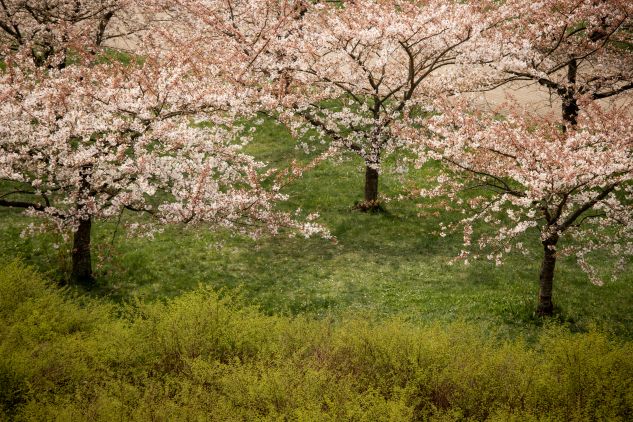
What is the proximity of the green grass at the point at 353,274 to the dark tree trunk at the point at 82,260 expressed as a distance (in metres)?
0.33

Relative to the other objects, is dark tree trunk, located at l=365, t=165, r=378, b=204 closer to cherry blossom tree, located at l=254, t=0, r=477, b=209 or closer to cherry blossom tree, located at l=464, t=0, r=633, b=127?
cherry blossom tree, located at l=254, t=0, r=477, b=209

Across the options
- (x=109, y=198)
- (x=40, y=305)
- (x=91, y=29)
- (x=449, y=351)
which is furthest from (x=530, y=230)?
(x=91, y=29)

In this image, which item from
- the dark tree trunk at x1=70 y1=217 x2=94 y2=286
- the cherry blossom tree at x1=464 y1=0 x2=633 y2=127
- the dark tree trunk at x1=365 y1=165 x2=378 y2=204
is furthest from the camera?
the dark tree trunk at x1=365 y1=165 x2=378 y2=204

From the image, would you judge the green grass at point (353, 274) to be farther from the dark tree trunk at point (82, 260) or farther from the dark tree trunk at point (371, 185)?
the dark tree trunk at point (371, 185)

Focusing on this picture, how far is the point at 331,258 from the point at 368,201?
3.00 meters

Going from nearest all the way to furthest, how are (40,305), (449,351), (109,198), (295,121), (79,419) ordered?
(79,419) → (449,351) → (40,305) → (109,198) → (295,121)

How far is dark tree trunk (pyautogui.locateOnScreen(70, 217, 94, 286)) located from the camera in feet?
42.2

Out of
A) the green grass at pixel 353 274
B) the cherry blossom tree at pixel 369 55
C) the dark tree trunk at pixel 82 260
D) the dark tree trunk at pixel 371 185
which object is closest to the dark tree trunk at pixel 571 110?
the cherry blossom tree at pixel 369 55

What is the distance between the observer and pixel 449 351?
29.6ft

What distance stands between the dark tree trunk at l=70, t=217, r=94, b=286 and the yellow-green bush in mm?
2213

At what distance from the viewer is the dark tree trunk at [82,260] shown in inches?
506

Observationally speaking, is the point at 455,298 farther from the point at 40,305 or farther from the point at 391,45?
the point at 40,305

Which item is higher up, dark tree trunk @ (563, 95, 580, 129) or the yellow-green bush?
dark tree trunk @ (563, 95, 580, 129)

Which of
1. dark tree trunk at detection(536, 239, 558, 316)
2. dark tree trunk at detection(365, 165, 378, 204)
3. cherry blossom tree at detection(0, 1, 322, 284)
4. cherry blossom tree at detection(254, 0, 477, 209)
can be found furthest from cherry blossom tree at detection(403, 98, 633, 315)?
cherry blossom tree at detection(0, 1, 322, 284)
